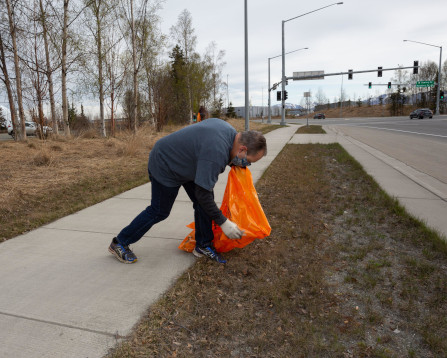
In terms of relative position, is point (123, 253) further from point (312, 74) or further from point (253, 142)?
point (312, 74)

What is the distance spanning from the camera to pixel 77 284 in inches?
111

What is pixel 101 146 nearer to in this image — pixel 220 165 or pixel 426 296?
pixel 220 165

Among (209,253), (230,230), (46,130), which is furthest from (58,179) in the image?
(46,130)

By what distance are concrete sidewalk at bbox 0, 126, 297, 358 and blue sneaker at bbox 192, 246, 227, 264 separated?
0.10 metres

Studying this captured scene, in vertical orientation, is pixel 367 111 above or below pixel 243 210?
above

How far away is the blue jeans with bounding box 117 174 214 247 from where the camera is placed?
3.05 metres

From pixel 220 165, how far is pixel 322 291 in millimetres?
1301

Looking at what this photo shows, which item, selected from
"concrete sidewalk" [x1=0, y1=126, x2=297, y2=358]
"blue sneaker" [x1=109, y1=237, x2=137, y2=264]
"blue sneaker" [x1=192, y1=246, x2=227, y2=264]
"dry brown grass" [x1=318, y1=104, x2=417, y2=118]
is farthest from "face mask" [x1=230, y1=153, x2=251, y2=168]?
"dry brown grass" [x1=318, y1=104, x2=417, y2=118]

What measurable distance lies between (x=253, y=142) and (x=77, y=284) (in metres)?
1.87

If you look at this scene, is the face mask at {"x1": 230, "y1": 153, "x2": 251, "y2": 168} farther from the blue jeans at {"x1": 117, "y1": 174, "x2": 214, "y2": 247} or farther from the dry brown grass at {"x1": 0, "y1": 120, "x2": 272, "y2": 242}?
the dry brown grass at {"x1": 0, "y1": 120, "x2": 272, "y2": 242}

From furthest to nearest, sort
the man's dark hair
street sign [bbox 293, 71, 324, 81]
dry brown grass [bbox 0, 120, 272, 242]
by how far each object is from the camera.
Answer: street sign [bbox 293, 71, 324, 81], dry brown grass [bbox 0, 120, 272, 242], the man's dark hair

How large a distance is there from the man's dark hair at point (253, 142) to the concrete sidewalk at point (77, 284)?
1289 millimetres

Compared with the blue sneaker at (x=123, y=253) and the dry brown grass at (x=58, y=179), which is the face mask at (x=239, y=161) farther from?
the dry brown grass at (x=58, y=179)

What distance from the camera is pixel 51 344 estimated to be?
82.7 inches
